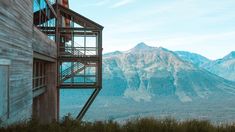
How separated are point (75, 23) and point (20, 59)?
1319 cm

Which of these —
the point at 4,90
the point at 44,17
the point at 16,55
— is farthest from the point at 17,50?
the point at 44,17

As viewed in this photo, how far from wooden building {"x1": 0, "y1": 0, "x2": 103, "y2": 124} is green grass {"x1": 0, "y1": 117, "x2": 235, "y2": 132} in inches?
37.6

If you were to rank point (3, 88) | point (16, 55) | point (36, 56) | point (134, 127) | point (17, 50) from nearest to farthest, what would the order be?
point (134, 127), point (3, 88), point (16, 55), point (17, 50), point (36, 56)

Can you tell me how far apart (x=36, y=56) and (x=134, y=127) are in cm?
918

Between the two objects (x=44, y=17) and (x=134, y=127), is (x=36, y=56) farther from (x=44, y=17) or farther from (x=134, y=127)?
(x=134, y=127)

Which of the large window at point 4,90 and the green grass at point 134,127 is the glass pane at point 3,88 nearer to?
the large window at point 4,90

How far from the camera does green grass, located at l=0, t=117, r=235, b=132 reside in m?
7.89

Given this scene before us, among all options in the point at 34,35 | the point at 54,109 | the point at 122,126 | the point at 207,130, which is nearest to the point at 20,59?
the point at 34,35

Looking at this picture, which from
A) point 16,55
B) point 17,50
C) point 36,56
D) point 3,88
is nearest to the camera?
point 3,88

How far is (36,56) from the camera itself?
1631cm

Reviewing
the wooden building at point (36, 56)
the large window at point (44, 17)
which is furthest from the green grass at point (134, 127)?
the large window at point (44, 17)

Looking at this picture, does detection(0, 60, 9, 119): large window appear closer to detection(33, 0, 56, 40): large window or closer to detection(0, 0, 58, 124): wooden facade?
detection(0, 0, 58, 124): wooden facade

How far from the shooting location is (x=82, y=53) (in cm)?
→ 2358

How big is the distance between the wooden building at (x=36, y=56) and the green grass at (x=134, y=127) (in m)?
0.95
